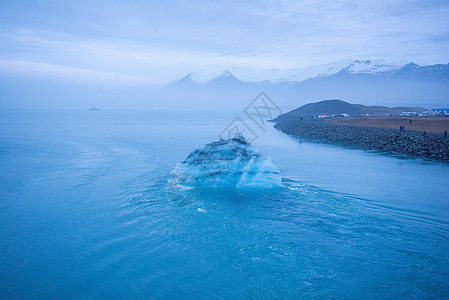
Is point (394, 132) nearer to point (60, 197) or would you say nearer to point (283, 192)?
point (283, 192)

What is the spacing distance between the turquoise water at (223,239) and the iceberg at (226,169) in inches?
30.5

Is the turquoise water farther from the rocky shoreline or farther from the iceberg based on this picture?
the rocky shoreline

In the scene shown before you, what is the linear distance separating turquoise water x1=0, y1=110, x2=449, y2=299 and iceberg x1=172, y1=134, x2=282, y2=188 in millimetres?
775

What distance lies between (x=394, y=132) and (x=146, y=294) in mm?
32628

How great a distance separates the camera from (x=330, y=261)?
8.00 metres

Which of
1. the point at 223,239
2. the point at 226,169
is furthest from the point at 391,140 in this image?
the point at 223,239

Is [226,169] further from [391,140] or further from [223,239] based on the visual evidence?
[391,140]

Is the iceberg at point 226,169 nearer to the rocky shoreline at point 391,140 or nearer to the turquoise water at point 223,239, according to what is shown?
the turquoise water at point 223,239

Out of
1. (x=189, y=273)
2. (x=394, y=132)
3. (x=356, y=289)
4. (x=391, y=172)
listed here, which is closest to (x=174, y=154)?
(x=391, y=172)

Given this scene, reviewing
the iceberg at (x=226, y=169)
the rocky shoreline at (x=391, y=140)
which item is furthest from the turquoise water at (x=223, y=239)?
the rocky shoreline at (x=391, y=140)

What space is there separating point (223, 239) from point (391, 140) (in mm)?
26659

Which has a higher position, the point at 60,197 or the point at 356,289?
the point at 60,197

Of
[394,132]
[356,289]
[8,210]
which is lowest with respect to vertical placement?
[356,289]

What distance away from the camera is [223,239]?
9305 millimetres
